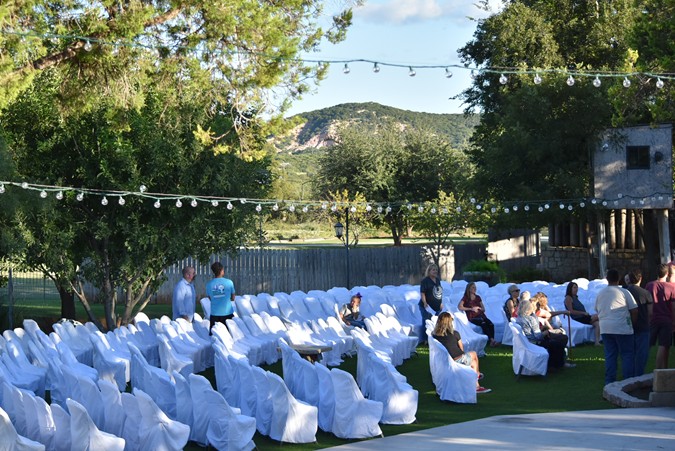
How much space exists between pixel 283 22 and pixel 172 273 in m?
16.4

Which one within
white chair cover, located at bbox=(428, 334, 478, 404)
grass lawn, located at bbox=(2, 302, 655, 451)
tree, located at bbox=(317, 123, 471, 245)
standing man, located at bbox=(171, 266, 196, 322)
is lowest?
grass lawn, located at bbox=(2, 302, 655, 451)

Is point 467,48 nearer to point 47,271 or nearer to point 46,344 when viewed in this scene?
point 47,271

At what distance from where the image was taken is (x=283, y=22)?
1664 cm

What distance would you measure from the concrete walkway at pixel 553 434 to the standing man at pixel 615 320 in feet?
4.95

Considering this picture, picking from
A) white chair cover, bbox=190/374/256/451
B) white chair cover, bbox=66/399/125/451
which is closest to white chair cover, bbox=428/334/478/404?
white chair cover, bbox=190/374/256/451

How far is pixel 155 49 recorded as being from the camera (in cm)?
1568

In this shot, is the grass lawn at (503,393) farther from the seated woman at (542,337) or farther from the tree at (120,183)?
the tree at (120,183)

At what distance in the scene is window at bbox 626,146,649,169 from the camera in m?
28.6

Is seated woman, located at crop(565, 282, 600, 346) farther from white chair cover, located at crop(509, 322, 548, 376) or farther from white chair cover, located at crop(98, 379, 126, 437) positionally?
white chair cover, located at crop(98, 379, 126, 437)

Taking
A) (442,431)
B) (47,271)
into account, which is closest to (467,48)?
(47,271)

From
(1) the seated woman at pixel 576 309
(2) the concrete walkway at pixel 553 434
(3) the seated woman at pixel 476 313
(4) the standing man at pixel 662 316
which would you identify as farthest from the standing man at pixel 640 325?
(3) the seated woman at pixel 476 313

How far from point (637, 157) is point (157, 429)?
22856mm

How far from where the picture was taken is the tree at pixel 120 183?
779 inches

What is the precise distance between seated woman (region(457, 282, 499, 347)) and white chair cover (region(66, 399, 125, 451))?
10498 millimetres
